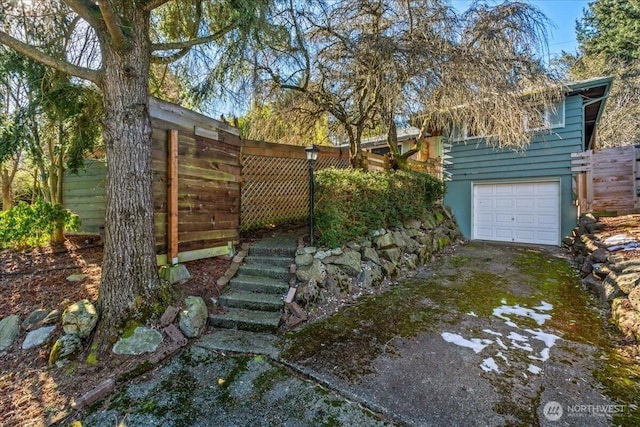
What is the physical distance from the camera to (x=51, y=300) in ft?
10.9

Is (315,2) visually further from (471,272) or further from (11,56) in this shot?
(471,272)

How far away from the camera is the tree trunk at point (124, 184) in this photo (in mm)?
3006

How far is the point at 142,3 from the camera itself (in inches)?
125

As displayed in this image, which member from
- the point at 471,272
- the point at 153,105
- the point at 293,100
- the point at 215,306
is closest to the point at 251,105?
the point at 293,100

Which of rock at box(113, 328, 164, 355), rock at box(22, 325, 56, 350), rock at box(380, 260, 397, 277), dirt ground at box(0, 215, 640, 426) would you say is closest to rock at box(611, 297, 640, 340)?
dirt ground at box(0, 215, 640, 426)

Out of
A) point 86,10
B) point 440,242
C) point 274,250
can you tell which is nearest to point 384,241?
point 274,250

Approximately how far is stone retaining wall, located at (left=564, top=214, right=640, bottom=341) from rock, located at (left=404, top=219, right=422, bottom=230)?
9.47 feet

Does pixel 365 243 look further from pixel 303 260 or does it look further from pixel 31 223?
pixel 31 223

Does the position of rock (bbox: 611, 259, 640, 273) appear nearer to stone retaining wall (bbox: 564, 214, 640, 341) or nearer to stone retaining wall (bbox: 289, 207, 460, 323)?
stone retaining wall (bbox: 564, 214, 640, 341)

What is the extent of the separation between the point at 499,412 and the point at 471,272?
387 centimetres

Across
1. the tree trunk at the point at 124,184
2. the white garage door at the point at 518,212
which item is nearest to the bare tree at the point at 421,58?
the tree trunk at the point at 124,184

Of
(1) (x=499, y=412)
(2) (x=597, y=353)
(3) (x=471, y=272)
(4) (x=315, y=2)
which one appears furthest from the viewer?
(3) (x=471, y=272)

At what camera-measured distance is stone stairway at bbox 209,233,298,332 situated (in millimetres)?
3447

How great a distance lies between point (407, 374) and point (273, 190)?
4.43m
